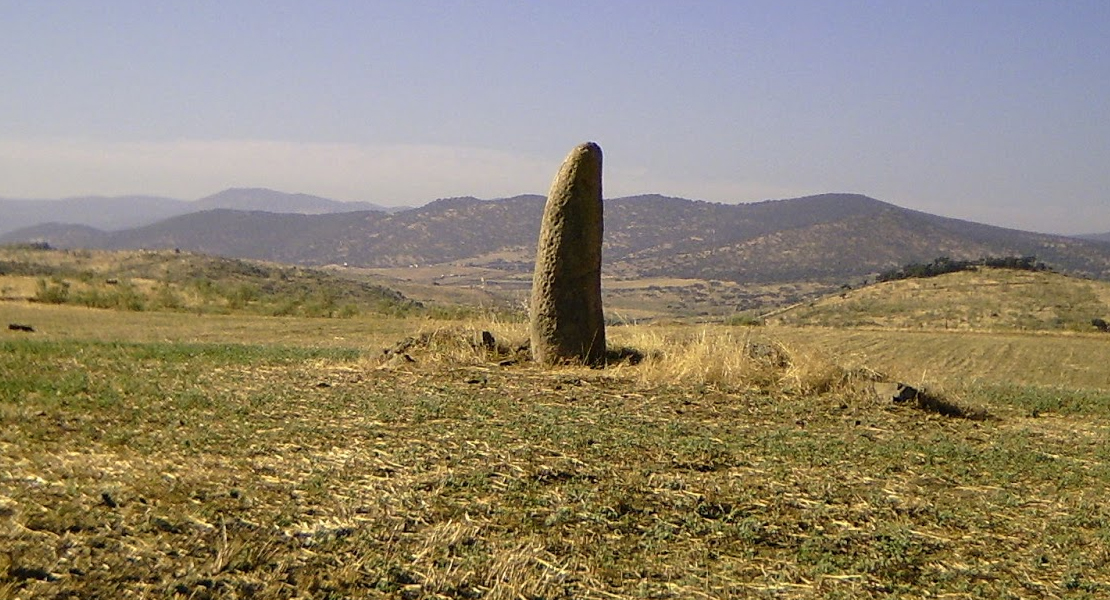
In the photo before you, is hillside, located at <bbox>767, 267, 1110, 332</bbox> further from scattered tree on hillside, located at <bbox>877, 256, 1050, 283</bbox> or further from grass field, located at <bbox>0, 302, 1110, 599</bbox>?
grass field, located at <bbox>0, 302, 1110, 599</bbox>

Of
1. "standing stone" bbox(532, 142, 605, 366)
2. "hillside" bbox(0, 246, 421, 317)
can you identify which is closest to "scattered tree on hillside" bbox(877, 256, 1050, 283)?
"hillside" bbox(0, 246, 421, 317)

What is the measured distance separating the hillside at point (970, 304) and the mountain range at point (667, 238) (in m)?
37.5

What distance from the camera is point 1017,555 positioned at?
5.80 metres

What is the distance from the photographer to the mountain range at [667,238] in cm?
9556

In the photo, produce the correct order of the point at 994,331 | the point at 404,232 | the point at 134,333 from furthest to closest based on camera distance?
the point at 404,232 → the point at 994,331 → the point at 134,333

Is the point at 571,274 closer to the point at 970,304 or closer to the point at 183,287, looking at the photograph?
the point at 183,287

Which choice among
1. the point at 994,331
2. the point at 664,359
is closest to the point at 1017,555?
the point at 664,359

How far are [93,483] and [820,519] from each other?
430 centimetres

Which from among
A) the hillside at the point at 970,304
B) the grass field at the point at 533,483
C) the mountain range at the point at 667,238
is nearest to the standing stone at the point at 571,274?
the grass field at the point at 533,483

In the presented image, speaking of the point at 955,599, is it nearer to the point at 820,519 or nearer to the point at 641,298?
the point at 820,519

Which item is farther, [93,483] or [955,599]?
[93,483]

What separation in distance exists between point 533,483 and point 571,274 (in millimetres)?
5358

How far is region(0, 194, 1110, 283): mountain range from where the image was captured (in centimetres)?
9556

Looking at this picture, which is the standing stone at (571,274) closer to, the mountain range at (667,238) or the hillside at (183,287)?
the hillside at (183,287)
